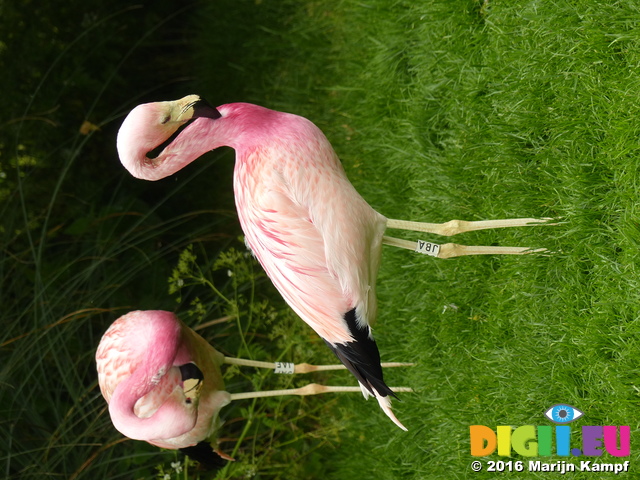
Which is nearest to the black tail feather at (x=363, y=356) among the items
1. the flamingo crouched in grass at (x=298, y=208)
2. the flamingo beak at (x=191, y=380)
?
the flamingo crouched in grass at (x=298, y=208)

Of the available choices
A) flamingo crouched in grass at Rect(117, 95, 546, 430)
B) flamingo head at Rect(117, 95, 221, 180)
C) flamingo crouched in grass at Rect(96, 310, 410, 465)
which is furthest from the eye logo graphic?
flamingo head at Rect(117, 95, 221, 180)

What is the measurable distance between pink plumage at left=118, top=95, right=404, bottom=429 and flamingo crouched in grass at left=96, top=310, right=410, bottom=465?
57 cm

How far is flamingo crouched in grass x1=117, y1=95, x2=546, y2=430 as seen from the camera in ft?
5.54

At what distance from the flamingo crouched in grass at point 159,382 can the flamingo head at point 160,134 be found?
2.17ft

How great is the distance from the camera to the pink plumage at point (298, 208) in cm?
169

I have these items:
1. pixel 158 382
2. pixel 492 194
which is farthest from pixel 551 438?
pixel 158 382

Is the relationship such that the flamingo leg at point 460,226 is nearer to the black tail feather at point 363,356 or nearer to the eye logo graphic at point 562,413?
the black tail feather at point 363,356

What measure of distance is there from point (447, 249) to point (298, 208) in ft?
1.83

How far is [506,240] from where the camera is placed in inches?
90.3

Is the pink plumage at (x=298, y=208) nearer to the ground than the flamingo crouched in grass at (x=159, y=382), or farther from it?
farther from it

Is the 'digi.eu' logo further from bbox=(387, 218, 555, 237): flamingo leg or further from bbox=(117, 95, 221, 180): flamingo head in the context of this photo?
bbox=(117, 95, 221, 180): flamingo head

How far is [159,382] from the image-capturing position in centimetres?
210

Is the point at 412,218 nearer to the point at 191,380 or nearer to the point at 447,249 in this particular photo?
the point at 447,249

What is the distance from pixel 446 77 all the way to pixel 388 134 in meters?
0.48
